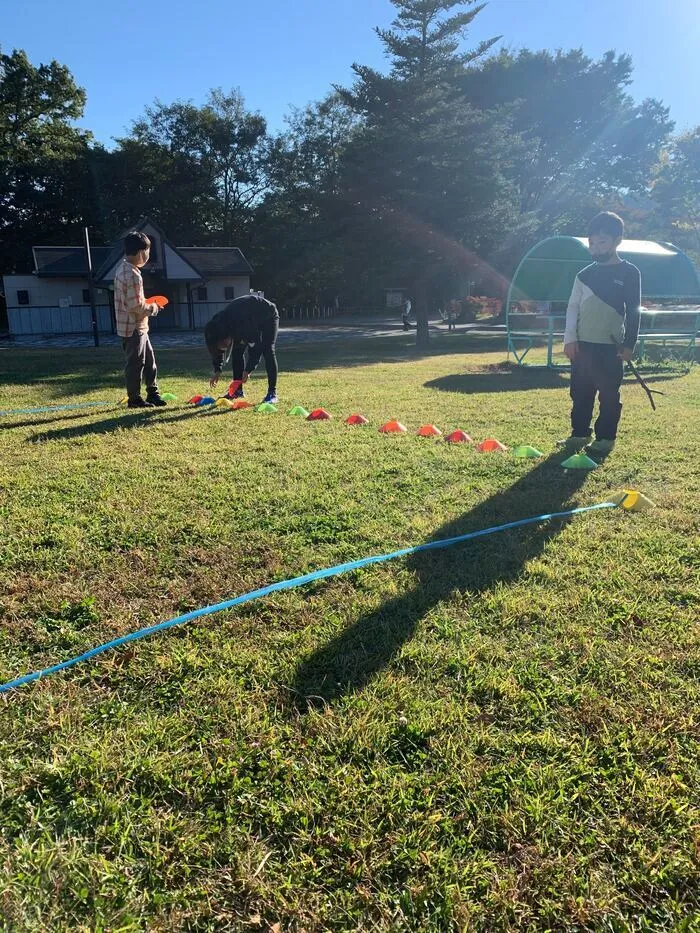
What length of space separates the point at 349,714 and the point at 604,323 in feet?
14.5

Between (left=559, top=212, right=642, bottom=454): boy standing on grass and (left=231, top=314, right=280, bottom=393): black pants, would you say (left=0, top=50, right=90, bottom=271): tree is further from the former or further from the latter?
(left=559, top=212, right=642, bottom=454): boy standing on grass

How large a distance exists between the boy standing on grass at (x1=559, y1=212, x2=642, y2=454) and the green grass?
1.24 m

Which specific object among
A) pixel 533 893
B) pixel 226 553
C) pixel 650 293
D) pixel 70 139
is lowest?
pixel 533 893

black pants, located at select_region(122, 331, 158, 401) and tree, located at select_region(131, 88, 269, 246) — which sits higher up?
tree, located at select_region(131, 88, 269, 246)

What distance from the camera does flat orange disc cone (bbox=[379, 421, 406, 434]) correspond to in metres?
6.35

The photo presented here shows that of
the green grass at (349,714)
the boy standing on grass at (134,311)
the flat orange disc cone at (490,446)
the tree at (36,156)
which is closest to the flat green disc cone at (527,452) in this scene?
the flat orange disc cone at (490,446)

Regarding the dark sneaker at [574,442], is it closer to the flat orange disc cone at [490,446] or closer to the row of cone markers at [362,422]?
the row of cone markers at [362,422]

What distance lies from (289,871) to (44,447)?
4.90 metres

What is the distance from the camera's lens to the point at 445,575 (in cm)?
308

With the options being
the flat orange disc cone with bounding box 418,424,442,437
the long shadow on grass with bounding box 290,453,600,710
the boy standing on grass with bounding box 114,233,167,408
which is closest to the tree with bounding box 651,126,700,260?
the flat orange disc cone with bounding box 418,424,442,437

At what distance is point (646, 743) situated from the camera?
6.42ft

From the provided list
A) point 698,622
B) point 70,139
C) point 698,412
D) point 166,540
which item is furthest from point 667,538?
point 70,139

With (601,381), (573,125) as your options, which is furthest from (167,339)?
(573,125)

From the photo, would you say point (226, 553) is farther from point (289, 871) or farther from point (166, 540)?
point (289, 871)
